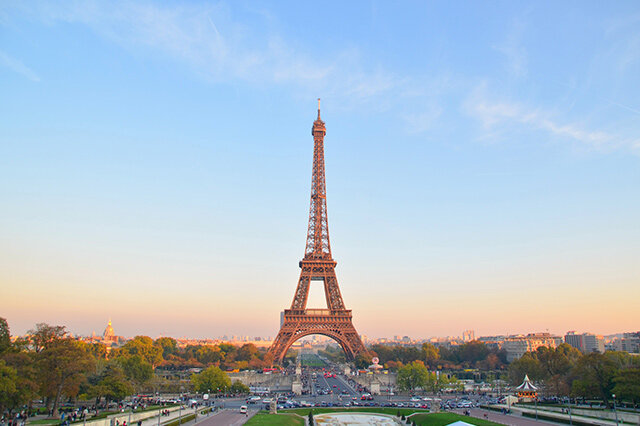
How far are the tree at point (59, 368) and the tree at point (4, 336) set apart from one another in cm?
404

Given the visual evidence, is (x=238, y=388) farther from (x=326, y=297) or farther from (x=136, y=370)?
(x=326, y=297)

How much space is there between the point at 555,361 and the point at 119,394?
70.0m

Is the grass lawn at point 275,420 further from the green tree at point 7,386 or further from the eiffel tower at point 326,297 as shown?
the eiffel tower at point 326,297

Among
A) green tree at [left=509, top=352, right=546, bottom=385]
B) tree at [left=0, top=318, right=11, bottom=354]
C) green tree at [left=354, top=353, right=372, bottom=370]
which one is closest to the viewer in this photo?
tree at [left=0, top=318, right=11, bottom=354]

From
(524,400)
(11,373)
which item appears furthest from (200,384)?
(524,400)

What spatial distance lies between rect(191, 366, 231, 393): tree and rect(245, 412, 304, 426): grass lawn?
24.3 m

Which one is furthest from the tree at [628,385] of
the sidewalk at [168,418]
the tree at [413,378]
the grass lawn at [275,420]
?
the sidewalk at [168,418]

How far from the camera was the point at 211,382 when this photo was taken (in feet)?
256

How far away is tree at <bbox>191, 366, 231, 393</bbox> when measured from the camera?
77750mm

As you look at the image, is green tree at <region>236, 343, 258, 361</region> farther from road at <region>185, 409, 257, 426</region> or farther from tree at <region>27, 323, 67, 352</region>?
tree at <region>27, 323, 67, 352</region>

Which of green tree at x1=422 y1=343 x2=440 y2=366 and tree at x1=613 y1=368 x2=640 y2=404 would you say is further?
green tree at x1=422 y1=343 x2=440 y2=366

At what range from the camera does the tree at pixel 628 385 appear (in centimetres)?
5320

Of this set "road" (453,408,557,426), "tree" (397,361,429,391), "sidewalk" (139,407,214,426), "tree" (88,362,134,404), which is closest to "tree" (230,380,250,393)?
"sidewalk" (139,407,214,426)

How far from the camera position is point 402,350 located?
14288 centimetres
